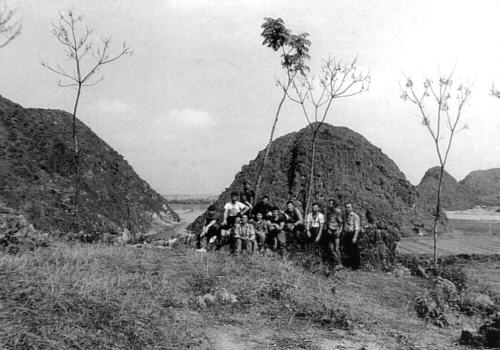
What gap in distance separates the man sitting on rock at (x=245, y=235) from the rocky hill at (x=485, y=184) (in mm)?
49662

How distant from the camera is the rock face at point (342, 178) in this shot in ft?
69.0

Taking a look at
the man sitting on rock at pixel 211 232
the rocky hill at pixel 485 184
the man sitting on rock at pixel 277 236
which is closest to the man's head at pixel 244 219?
the man sitting on rock at pixel 277 236

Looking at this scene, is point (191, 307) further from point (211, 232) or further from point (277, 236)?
point (211, 232)

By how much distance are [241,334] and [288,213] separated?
16.9 feet

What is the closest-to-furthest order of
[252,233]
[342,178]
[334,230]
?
[252,233], [334,230], [342,178]

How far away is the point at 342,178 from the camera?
22.1 m

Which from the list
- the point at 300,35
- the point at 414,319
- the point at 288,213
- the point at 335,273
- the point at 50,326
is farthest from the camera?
the point at 300,35

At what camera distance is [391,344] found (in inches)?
185

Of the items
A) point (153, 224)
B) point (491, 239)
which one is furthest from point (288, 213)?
point (153, 224)

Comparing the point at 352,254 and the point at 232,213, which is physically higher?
the point at 232,213

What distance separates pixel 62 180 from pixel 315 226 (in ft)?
60.7

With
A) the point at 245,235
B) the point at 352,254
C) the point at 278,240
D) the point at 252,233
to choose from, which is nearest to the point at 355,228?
the point at 352,254

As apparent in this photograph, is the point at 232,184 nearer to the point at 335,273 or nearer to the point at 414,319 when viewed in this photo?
the point at 335,273

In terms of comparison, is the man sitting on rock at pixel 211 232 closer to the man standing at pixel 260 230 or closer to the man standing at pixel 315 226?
the man standing at pixel 260 230
